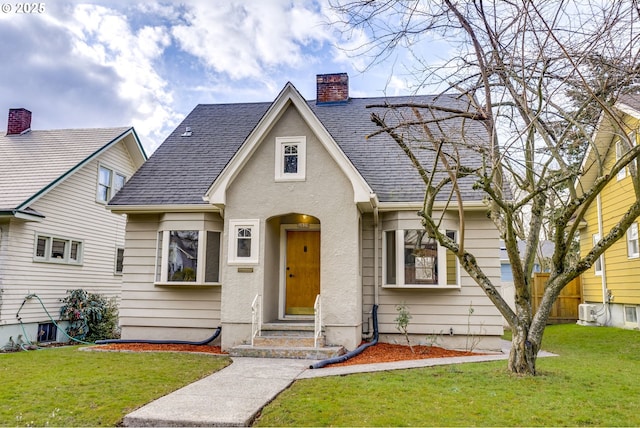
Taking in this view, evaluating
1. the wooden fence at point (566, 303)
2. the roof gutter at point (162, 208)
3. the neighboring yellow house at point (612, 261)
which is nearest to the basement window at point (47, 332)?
the roof gutter at point (162, 208)

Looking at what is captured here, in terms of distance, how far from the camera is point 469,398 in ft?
17.9

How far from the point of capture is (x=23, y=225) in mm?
12906

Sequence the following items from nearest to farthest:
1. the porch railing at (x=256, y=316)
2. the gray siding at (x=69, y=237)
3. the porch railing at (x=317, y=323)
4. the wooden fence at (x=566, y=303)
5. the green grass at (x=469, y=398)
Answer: the green grass at (x=469, y=398) < the porch railing at (x=317, y=323) < the porch railing at (x=256, y=316) < the gray siding at (x=69, y=237) < the wooden fence at (x=566, y=303)

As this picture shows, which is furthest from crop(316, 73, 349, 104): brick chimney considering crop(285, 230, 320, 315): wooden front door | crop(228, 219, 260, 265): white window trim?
crop(228, 219, 260, 265): white window trim

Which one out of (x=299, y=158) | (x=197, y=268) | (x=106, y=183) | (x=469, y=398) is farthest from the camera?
(x=106, y=183)

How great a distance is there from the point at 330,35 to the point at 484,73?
2187mm

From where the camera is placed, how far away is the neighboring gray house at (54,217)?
41.3 ft

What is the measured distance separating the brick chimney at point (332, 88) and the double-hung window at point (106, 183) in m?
8.03

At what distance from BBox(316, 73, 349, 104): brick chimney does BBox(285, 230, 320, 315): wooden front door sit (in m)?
5.52

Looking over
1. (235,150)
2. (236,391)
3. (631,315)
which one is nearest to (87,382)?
(236,391)

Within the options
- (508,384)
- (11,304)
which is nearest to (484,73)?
(508,384)

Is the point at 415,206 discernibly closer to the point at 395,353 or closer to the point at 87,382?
the point at 395,353

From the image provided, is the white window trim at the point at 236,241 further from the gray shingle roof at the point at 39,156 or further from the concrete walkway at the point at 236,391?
the gray shingle roof at the point at 39,156

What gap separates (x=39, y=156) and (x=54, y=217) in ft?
7.67
